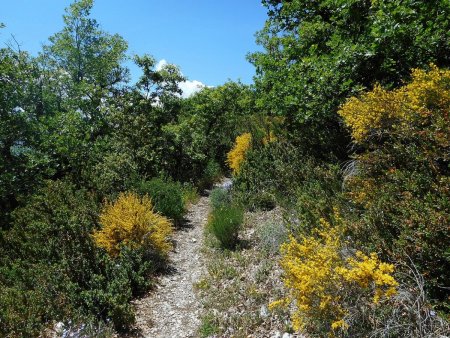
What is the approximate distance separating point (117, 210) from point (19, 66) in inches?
335

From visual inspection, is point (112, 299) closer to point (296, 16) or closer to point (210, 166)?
point (296, 16)

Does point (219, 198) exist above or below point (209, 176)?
below

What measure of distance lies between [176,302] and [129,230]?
1733 millimetres

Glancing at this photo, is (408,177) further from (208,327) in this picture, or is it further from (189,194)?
(189,194)

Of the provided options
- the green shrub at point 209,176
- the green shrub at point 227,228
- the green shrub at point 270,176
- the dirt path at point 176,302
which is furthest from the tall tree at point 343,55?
the green shrub at point 209,176

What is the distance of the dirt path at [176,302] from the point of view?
17.2 ft

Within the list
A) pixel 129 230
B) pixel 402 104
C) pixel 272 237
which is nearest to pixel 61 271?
pixel 129 230

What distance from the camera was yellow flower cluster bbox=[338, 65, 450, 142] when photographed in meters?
4.62

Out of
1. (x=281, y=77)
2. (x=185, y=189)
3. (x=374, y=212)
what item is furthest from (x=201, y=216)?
(x=374, y=212)

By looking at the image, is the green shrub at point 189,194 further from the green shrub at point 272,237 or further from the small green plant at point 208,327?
the small green plant at point 208,327

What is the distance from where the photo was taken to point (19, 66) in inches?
480

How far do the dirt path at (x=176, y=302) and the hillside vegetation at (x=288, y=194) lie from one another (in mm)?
270

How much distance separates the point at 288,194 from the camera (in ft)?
26.2

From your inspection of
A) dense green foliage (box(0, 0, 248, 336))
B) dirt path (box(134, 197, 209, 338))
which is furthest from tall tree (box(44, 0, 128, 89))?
dirt path (box(134, 197, 209, 338))
